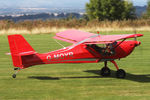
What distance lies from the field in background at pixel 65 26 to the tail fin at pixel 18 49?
23551mm

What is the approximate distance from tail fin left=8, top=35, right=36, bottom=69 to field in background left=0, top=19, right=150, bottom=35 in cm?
2355

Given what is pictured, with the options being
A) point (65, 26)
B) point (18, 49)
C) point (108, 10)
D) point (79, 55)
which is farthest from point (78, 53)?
point (108, 10)

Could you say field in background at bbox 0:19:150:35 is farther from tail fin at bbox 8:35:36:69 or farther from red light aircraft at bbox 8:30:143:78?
tail fin at bbox 8:35:36:69

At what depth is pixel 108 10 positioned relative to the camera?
66250mm

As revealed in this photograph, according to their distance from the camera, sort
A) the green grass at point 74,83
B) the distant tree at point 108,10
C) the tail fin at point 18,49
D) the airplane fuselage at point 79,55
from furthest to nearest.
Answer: the distant tree at point 108,10, the airplane fuselage at point 79,55, the tail fin at point 18,49, the green grass at point 74,83

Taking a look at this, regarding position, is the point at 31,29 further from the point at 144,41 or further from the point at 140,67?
the point at 140,67

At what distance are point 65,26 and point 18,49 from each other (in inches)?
1064

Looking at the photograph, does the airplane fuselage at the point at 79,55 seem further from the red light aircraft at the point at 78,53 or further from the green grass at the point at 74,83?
the green grass at the point at 74,83

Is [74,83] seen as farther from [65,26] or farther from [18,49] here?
[65,26]

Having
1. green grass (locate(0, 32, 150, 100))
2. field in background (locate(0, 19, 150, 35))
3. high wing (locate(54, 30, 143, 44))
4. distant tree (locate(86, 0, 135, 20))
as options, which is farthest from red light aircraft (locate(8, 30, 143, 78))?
distant tree (locate(86, 0, 135, 20))

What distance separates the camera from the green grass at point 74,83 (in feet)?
35.0

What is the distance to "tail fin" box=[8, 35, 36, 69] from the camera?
1222cm

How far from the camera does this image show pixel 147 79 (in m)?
13.0

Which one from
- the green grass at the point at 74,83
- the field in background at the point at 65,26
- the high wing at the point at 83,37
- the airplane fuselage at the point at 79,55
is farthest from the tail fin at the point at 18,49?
the field in background at the point at 65,26
